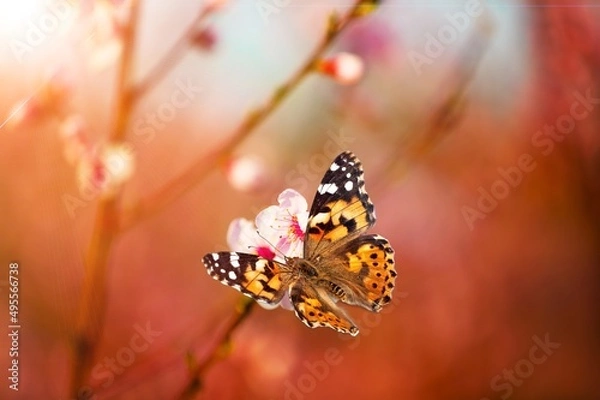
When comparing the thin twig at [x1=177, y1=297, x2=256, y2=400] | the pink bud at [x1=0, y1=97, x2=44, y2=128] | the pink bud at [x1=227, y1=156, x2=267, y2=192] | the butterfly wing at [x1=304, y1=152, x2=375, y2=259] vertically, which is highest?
the pink bud at [x1=0, y1=97, x2=44, y2=128]

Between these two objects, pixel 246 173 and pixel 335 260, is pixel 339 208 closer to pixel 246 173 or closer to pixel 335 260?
pixel 335 260

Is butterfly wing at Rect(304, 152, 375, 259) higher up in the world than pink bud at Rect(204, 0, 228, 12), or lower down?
lower down

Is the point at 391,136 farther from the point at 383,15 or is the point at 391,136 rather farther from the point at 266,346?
the point at 266,346

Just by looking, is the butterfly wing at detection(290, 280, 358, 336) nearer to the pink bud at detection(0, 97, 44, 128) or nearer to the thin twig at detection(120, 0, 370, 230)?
the thin twig at detection(120, 0, 370, 230)

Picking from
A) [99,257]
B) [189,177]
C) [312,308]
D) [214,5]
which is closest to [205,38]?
[214,5]

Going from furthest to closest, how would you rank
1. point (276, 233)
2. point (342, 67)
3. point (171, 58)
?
1. point (171, 58)
2. point (342, 67)
3. point (276, 233)

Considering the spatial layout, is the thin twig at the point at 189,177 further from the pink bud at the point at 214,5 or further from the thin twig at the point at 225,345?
the thin twig at the point at 225,345

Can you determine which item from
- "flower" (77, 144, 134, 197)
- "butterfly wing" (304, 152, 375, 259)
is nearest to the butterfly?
"butterfly wing" (304, 152, 375, 259)
